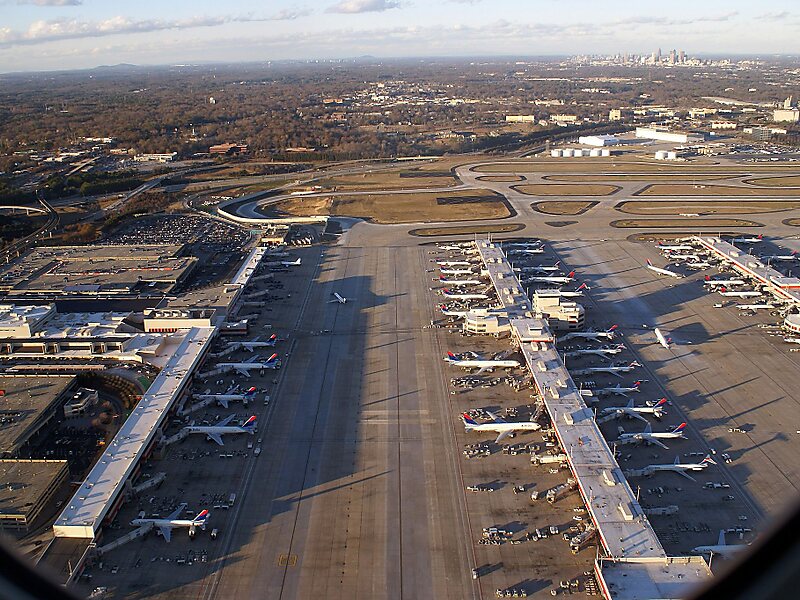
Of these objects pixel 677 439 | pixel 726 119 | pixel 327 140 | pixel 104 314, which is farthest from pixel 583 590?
pixel 726 119

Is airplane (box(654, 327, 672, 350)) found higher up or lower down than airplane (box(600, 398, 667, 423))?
lower down

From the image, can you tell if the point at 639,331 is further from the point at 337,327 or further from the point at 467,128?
the point at 467,128

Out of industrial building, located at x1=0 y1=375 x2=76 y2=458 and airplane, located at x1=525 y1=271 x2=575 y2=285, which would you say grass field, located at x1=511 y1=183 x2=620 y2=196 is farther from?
industrial building, located at x1=0 y1=375 x2=76 y2=458

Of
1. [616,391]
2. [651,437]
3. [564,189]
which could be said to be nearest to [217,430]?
[651,437]

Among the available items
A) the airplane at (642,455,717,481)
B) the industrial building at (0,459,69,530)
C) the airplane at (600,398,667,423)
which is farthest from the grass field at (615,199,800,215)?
the industrial building at (0,459,69,530)

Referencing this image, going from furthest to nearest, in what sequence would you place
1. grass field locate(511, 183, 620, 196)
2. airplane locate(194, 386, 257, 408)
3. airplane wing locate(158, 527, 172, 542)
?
1. grass field locate(511, 183, 620, 196)
2. airplane locate(194, 386, 257, 408)
3. airplane wing locate(158, 527, 172, 542)

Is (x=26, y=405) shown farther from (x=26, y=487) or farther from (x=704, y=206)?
(x=704, y=206)
